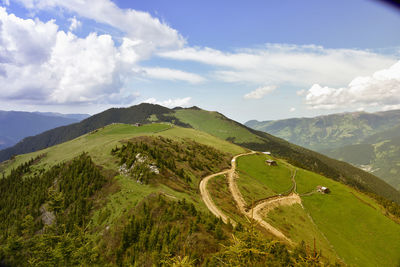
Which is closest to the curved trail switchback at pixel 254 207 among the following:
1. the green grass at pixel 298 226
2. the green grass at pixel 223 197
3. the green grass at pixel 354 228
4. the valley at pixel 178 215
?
the valley at pixel 178 215

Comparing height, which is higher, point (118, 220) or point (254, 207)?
point (118, 220)

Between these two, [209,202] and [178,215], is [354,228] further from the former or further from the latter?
[178,215]

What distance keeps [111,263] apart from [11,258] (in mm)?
14609

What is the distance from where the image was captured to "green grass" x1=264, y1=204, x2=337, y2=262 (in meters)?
63.5

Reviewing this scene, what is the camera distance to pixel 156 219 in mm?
40688

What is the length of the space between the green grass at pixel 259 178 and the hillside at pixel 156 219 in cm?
78

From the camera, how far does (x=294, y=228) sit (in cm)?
6962

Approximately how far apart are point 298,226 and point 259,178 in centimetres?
3609

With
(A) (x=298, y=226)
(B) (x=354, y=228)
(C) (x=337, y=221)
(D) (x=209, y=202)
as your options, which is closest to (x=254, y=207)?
(A) (x=298, y=226)

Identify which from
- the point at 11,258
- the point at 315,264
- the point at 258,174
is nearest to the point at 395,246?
the point at 258,174

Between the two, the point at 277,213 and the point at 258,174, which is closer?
the point at 277,213

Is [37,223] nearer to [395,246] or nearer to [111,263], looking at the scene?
[111,263]

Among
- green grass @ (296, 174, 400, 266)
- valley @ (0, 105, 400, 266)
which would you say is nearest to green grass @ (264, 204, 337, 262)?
valley @ (0, 105, 400, 266)

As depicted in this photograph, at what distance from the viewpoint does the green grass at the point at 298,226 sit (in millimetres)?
63537
